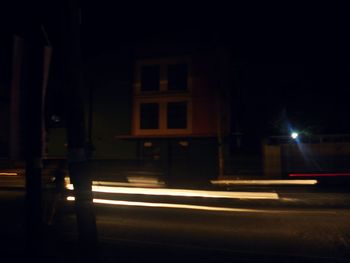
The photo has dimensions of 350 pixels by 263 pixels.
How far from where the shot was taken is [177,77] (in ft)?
107

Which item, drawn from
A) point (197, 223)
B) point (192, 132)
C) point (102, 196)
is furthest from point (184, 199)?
point (192, 132)

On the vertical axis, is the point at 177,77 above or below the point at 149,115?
above

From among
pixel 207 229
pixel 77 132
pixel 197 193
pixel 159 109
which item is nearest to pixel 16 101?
pixel 77 132

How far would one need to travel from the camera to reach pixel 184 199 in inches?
559

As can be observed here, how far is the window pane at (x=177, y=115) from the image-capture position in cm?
3175

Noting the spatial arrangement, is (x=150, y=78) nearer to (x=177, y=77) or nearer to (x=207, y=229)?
(x=177, y=77)

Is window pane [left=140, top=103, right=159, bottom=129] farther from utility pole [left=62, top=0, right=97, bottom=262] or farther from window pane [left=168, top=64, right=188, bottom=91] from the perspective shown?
utility pole [left=62, top=0, right=97, bottom=262]

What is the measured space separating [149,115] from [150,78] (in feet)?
11.1

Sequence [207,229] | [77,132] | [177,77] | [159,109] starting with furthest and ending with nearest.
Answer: [177,77], [159,109], [207,229], [77,132]

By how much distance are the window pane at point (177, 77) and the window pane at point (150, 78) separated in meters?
1.17

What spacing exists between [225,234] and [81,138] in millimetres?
5447

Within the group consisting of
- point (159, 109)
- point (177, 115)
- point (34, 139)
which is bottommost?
point (34, 139)

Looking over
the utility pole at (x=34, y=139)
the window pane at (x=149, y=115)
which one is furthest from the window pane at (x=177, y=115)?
the utility pole at (x=34, y=139)

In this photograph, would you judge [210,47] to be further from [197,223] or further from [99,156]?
[197,223]
